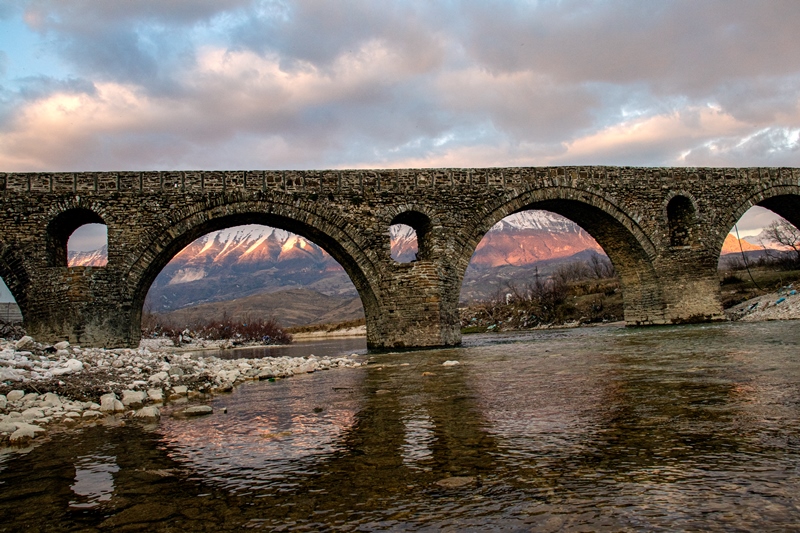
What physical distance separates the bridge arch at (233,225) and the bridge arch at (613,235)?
3170 millimetres

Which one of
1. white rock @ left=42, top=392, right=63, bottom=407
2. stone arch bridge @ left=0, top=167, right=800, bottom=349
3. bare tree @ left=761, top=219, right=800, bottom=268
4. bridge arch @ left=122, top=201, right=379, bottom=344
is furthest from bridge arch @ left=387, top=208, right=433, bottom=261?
bare tree @ left=761, top=219, right=800, bottom=268

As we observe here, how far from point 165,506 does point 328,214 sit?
14743 millimetres

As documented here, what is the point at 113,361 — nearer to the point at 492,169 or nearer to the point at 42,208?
the point at 42,208

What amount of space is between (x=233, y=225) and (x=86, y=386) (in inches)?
461

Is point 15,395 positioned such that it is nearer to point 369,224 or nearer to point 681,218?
point 369,224

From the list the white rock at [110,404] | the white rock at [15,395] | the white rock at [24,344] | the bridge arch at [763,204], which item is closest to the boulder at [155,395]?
the white rock at [110,404]

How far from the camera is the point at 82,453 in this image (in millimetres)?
4406

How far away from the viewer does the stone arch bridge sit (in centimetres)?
1616

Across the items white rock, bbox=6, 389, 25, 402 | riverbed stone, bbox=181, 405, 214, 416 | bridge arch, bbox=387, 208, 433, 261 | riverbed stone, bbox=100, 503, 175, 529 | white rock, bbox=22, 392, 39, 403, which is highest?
bridge arch, bbox=387, 208, 433, 261

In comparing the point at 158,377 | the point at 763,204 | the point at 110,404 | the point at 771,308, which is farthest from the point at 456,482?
the point at 763,204

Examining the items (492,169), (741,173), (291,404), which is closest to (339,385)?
(291,404)

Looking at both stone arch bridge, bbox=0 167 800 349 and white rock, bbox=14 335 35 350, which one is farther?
stone arch bridge, bbox=0 167 800 349

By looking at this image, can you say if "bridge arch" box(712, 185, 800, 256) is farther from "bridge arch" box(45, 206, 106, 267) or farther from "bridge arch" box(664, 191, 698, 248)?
"bridge arch" box(45, 206, 106, 267)

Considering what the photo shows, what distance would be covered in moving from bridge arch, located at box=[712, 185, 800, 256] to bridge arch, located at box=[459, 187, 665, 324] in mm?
2632
